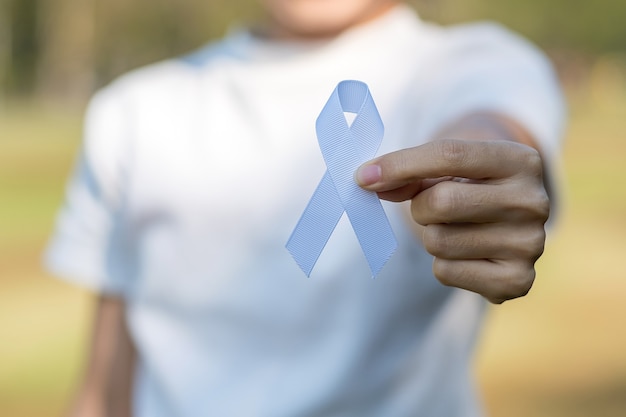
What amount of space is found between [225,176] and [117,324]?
1.25 feet

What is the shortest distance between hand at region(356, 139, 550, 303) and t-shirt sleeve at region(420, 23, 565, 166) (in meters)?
0.41

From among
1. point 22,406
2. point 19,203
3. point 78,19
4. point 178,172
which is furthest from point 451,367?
point 78,19

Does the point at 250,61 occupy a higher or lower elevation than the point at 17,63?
lower

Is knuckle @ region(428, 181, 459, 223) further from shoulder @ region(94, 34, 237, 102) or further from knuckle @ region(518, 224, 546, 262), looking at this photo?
shoulder @ region(94, 34, 237, 102)

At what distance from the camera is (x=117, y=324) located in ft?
6.02

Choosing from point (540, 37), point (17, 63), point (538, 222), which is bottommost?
point (538, 222)

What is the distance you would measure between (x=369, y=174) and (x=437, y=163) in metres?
0.07

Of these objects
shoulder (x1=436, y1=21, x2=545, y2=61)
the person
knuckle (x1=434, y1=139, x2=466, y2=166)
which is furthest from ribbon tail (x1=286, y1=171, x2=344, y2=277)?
shoulder (x1=436, y1=21, x2=545, y2=61)

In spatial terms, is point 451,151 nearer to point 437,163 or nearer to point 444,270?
point 437,163

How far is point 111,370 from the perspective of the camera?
183cm

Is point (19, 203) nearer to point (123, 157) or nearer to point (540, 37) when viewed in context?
point (123, 157)

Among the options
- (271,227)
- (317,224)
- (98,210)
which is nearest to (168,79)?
(98,210)

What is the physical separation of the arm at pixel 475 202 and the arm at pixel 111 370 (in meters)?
0.95

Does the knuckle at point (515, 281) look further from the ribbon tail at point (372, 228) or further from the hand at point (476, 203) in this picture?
the ribbon tail at point (372, 228)
